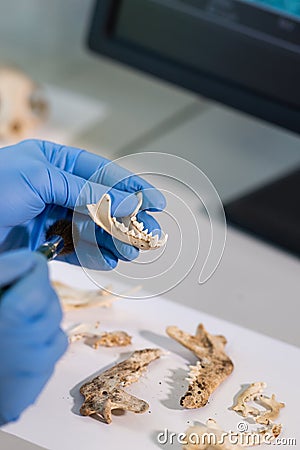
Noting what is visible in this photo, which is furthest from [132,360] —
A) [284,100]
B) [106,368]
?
[284,100]

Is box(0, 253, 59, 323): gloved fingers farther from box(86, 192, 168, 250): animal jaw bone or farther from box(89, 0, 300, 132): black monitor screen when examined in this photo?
box(89, 0, 300, 132): black monitor screen

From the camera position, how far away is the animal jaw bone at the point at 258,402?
2.15ft

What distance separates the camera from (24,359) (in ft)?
1.82

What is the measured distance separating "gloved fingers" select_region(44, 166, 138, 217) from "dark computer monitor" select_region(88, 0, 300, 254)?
218 mm

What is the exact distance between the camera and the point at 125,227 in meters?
0.68

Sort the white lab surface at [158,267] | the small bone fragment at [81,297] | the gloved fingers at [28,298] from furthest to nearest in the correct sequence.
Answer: the small bone fragment at [81,297] < the white lab surface at [158,267] < the gloved fingers at [28,298]

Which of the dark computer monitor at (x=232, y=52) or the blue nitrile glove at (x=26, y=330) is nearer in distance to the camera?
the blue nitrile glove at (x=26, y=330)

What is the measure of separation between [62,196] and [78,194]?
0.01 m

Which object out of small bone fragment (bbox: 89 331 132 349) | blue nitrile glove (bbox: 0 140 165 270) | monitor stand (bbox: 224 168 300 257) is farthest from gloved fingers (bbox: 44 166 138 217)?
monitor stand (bbox: 224 168 300 257)

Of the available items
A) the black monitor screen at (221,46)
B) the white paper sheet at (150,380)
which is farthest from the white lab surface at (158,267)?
the black monitor screen at (221,46)

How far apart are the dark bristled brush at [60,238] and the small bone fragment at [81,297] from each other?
0.07m

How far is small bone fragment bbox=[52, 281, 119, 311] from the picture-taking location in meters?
0.76

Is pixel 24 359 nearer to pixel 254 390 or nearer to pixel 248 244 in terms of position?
pixel 254 390

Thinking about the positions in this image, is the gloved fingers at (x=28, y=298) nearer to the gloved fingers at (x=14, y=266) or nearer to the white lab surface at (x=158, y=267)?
the gloved fingers at (x=14, y=266)
